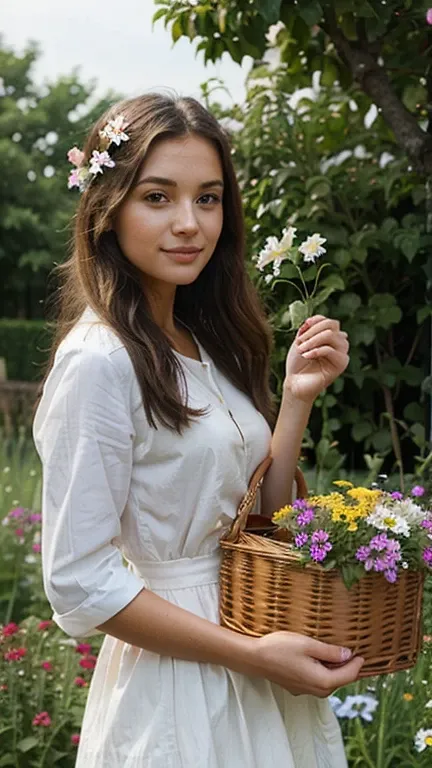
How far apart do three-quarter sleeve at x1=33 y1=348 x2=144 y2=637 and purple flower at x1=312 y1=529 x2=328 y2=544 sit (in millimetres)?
259

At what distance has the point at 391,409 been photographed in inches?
131

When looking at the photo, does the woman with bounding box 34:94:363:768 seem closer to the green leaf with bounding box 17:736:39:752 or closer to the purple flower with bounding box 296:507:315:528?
the purple flower with bounding box 296:507:315:528

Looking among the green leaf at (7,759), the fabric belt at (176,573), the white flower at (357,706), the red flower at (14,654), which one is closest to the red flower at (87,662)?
the red flower at (14,654)

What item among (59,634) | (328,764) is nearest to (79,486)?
(328,764)

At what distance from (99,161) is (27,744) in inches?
60.7

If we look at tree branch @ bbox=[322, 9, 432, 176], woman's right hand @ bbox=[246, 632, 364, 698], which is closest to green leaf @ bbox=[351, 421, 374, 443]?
tree branch @ bbox=[322, 9, 432, 176]

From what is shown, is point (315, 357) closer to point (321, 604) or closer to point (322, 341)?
point (322, 341)

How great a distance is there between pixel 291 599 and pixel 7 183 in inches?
826

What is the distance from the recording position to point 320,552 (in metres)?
1.42

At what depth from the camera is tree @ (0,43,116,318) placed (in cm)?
2118

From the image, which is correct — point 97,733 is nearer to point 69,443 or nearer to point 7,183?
point 69,443

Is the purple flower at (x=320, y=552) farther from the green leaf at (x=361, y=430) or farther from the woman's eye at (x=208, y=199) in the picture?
the green leaf at (x=361, y=430)

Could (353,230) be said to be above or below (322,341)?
above

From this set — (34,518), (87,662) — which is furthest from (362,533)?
(34,518)
